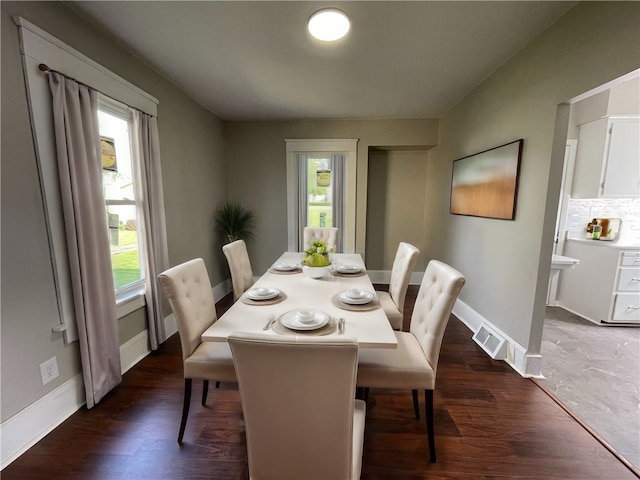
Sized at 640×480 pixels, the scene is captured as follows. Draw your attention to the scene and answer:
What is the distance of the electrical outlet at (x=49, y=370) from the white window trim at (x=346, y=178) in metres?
2.91

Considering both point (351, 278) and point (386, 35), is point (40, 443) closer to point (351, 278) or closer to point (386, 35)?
point (351, 278)

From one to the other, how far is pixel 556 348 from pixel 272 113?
4.09 meters

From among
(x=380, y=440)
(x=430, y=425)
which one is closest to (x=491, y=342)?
(x=430, y=425)

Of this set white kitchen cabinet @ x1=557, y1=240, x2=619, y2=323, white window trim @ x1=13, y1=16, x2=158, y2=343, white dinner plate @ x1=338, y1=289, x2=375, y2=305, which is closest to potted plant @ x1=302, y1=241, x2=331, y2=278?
white dinner plate @ x1=338, y1=289, x2=375, y2=305

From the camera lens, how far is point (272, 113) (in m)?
3.70

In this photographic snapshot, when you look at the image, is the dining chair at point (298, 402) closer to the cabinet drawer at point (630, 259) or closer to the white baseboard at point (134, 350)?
the white baseboard at point (134, 350)

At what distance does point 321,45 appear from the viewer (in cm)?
205

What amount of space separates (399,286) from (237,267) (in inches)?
54.2

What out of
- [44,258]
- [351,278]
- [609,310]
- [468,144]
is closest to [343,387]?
[351,278]

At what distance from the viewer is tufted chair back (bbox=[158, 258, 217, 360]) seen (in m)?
1.44

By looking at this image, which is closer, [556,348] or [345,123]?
[556,348]

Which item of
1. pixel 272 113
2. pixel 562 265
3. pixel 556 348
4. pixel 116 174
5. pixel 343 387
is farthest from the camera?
pixel 272 113

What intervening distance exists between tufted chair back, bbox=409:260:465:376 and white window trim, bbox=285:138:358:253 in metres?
2.45

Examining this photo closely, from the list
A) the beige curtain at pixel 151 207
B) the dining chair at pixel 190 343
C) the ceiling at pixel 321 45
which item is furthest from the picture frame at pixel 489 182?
the beige curtain at pixel 151 207
